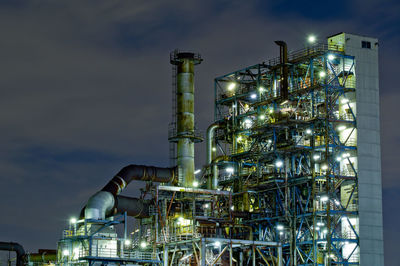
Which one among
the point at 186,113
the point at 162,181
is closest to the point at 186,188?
the point at 162,181

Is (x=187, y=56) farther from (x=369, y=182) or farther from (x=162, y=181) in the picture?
(x=369, y=182)

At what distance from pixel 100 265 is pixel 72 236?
436 centimetres

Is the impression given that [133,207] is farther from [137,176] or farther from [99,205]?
[99,205]

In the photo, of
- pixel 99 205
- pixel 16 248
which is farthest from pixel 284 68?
pixel 16 248

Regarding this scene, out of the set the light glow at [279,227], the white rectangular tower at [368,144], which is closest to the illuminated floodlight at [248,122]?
the white rectangular tower at [368,144]

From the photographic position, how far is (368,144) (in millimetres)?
80750

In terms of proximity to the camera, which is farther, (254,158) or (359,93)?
(254,158)

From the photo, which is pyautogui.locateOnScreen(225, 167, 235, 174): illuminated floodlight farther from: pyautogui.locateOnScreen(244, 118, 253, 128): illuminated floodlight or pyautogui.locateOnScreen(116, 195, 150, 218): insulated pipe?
pyautogui.locateOnScreen(116, 195, 150, 218): insulated pipe

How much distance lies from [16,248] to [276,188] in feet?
112

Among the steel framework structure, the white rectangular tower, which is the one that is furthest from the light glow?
the white rectangular tower

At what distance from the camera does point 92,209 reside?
76.1 metres

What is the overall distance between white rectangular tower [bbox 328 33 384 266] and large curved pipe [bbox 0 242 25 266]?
138 feet

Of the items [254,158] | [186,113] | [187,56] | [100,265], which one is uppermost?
[187,56]

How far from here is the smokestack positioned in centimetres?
9162
